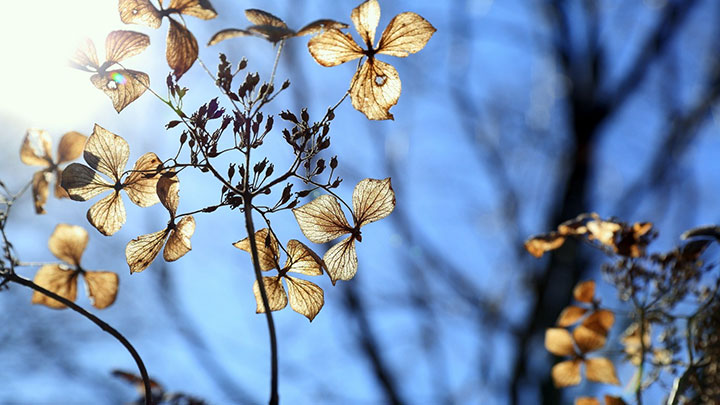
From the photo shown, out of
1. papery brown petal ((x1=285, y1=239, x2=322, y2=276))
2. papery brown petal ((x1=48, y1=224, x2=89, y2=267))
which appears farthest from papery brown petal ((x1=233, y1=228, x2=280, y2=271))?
papery brown petal ((x1=48, y1=224, x2=89, y2=267))

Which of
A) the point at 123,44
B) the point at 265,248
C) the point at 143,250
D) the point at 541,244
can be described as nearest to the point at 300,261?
the point at 265,248

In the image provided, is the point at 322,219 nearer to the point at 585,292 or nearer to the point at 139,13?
the point at 139,13

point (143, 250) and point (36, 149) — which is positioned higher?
point (36, 149)

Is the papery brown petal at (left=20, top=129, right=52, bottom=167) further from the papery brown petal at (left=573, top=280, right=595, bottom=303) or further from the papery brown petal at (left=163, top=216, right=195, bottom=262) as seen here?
the papery brown petal at (left=573, top=280, right=595, bottom=303)

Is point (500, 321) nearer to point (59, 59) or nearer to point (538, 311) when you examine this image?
point (538, 311)

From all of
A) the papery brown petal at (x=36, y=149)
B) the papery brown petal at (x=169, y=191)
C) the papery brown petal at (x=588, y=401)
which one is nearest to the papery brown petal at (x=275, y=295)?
the papery brown petal at (x=169, y=191)

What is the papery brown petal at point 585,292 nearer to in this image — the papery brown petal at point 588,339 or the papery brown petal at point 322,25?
the papery brown petal at point 588,339
